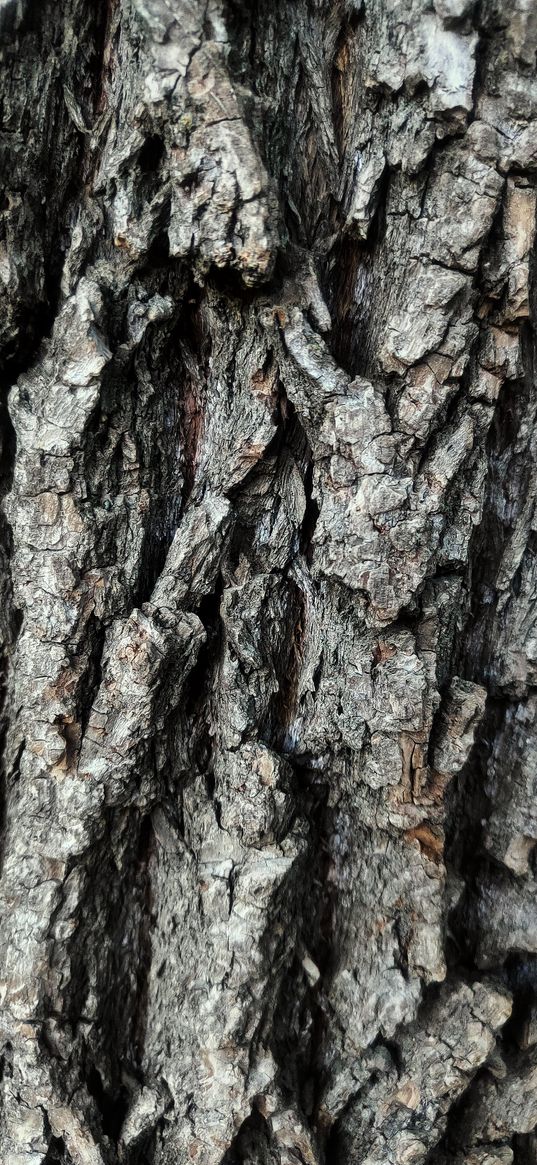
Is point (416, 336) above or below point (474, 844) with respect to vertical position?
above

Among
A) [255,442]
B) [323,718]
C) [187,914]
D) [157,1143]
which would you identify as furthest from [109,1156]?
[255,442]

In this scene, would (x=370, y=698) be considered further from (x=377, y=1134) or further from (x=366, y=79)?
(x=366, y=79)

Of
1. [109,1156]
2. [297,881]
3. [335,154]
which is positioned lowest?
[109,1156]

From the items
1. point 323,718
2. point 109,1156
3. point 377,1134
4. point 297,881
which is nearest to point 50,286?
point 323,718

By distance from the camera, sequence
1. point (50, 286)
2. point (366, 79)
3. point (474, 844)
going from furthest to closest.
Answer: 1. point (474, 844)
2. point (50, 286)
3. point (366, 79)

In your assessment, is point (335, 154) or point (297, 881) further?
point (297, 881)

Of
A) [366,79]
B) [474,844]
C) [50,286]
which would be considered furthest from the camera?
[474,844]

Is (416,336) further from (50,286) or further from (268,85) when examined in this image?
(50,286)
